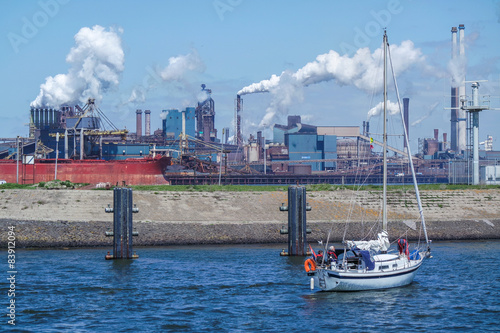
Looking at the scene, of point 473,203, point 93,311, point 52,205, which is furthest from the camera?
point 473,203

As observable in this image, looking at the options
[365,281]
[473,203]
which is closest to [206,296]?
[365,281]

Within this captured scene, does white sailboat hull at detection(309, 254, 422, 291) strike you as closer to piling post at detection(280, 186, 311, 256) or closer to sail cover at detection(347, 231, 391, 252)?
sail cover at detection(347, 231, 391, 252)

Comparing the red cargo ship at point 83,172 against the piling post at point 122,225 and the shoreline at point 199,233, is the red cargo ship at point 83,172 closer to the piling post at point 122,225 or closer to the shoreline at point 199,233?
the shoreline at point 199,233

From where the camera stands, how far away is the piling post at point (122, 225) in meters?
47.6

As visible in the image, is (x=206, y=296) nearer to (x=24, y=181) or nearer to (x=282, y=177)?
(x=24, y=181)

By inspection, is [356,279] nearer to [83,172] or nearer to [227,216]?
[227,216]

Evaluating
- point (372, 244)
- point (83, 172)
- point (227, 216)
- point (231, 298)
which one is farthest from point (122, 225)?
point (83, 172)

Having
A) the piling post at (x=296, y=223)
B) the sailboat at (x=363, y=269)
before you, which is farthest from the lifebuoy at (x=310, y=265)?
the piling post at (x=296, y=223)

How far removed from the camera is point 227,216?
217 ft

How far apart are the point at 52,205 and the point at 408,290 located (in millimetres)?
38857

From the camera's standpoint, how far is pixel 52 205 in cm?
6519

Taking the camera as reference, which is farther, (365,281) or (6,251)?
(6,251)

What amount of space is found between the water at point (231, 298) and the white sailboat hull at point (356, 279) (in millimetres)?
429

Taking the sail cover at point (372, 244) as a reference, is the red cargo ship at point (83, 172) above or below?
above
